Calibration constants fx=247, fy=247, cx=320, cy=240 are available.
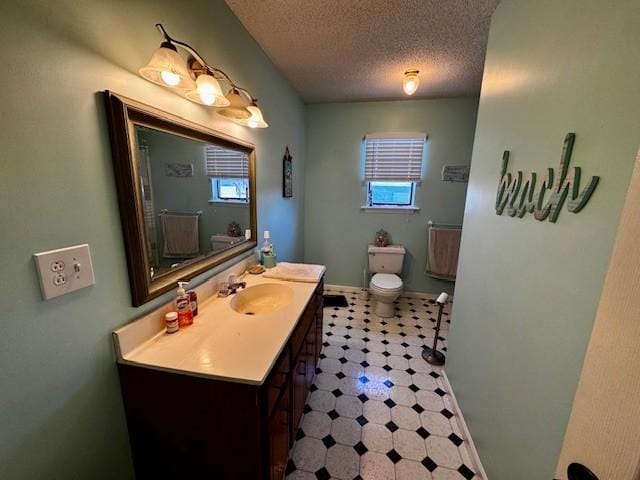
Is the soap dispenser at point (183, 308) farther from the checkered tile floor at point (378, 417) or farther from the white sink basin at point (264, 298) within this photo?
the checkered tile floor at point (378, 417)

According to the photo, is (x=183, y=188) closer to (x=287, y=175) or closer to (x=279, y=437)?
(x=279, y=437)

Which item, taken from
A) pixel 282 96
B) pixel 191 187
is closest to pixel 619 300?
pixel 191 187

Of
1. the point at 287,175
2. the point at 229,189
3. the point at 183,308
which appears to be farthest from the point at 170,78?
the point at 287,175

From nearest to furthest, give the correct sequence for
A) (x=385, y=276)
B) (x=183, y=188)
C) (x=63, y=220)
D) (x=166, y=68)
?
(x=63, y=220) < (x=166, y=68) < (x=183, y=188) < (x=385, y=276)

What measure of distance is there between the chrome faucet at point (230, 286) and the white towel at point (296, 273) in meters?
0.24

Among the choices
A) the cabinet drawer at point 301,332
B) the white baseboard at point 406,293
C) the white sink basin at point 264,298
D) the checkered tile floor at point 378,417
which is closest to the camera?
the cabinet drawer at point 301,332

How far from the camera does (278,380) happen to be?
1.01 m

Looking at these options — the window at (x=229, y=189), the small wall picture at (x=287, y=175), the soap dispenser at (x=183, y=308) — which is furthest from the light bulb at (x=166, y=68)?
the small wall picture at (x=287, y=175)

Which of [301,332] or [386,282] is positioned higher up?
[301,332]

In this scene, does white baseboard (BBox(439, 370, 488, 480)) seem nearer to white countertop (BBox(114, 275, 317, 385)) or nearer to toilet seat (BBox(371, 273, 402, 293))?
toilet seat (BBox(371, 273, 402, 293))

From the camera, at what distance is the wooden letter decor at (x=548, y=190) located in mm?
738

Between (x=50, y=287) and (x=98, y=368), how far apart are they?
0.33m

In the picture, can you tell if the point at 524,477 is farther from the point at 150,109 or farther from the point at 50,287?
the point at 150,109

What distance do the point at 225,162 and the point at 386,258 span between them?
217 cm
